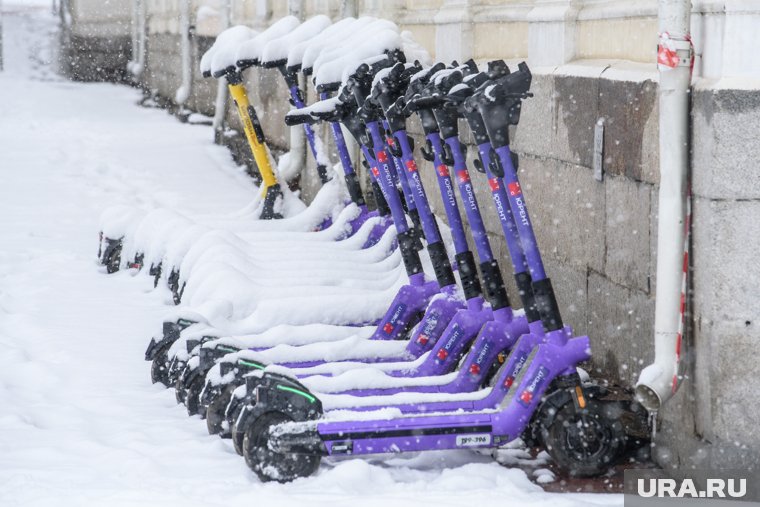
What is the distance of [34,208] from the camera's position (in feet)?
43.1

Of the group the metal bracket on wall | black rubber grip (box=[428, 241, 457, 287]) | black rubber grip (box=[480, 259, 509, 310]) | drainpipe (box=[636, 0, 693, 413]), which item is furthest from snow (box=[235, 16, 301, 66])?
drainpipe (box=[636, 0, 693, 413])

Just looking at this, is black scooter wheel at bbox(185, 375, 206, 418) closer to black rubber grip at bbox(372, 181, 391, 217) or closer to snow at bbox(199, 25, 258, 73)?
black rubber grip at bbox(372, 181, 391, 217)

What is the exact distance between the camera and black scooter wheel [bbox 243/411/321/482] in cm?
A: 507

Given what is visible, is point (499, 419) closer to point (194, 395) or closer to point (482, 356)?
point (482, 356)

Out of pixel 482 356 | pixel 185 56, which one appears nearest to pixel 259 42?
pixel 482 356

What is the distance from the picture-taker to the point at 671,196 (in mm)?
4863

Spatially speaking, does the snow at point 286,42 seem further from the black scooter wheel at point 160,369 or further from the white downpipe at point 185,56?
the white downpipe at point 185,56

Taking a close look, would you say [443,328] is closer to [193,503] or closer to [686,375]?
[686,375]

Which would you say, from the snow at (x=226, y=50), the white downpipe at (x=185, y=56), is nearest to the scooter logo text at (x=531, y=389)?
the snow at (x=226, y=50)

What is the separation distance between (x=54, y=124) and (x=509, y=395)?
1665 cm

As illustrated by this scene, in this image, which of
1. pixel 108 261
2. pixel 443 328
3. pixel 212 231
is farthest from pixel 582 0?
pixel 108 261

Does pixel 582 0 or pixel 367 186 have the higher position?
pixel 582 0

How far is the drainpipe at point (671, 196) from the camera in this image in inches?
190

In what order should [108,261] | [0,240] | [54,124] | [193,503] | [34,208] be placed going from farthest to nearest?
[54,124], [34,208], [0,240], [108,261], [193,503]
